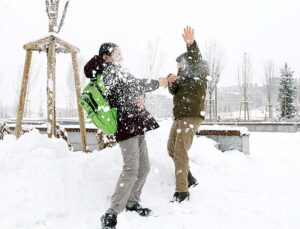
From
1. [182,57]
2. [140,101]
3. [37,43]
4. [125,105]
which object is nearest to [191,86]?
[182,57]

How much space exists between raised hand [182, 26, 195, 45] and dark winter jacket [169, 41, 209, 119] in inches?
5.5

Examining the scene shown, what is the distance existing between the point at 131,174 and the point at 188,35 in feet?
5.82

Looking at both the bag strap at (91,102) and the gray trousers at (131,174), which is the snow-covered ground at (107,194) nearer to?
the gray trousers at (131,174)

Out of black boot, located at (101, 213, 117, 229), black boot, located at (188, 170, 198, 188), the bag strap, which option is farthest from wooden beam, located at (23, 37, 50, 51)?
black boot, located at (101, 213, 117, 229)

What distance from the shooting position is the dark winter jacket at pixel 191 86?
4395 millimetres

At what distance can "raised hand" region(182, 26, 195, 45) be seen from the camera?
4238mm

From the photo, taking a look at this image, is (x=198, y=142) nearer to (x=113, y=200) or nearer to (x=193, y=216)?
(x=193, y=216)

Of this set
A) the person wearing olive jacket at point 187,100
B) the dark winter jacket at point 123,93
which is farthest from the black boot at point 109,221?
the person wearing olive jacket at point 187,100

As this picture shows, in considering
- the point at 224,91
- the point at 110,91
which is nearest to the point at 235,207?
the point at 110,91

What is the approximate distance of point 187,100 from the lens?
4.41 m

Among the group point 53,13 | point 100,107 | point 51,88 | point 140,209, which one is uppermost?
point 53,13

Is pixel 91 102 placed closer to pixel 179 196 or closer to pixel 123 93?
pixel 123 93

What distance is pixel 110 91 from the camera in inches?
140

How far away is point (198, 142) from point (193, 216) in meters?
3.15
